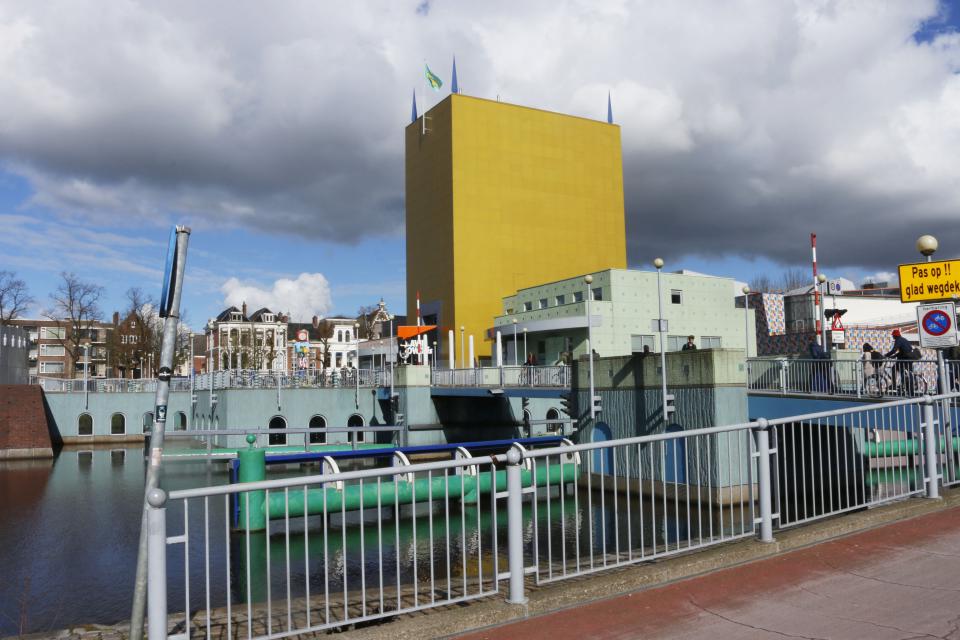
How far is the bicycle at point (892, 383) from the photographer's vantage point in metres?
17.5

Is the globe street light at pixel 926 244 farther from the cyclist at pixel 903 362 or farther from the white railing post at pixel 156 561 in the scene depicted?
the white railing post at pixel 156 561

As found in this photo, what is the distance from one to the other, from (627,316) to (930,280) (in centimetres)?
3493

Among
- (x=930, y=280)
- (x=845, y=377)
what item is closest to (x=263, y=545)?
(x=930, y=280)

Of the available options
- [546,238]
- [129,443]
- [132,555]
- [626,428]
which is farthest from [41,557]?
[546,238]

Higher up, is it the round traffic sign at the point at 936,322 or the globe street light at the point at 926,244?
the globe street light at the point at 926,244

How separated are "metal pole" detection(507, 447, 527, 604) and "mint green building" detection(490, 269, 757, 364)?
37956 millimetres

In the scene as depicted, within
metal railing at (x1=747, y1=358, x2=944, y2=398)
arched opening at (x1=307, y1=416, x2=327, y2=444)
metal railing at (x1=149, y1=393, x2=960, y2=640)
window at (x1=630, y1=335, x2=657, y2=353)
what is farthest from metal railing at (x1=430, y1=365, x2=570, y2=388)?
window at (x1=630, y1=335, x2=657, y2=353)

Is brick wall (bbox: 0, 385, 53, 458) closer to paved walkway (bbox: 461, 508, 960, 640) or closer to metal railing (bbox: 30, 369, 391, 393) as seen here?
metal railing (bbox: 30, 369, 391, 393)

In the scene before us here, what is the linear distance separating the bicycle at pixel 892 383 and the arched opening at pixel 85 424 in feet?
155

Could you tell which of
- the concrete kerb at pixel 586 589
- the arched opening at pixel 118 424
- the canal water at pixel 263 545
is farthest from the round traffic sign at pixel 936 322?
the arched opening at pixel 118 424

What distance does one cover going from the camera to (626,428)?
23.4 metres

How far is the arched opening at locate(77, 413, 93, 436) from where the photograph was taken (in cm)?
4937

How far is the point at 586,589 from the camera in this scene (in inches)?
242

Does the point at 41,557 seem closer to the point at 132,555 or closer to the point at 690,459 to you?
→ the point at 132,555
